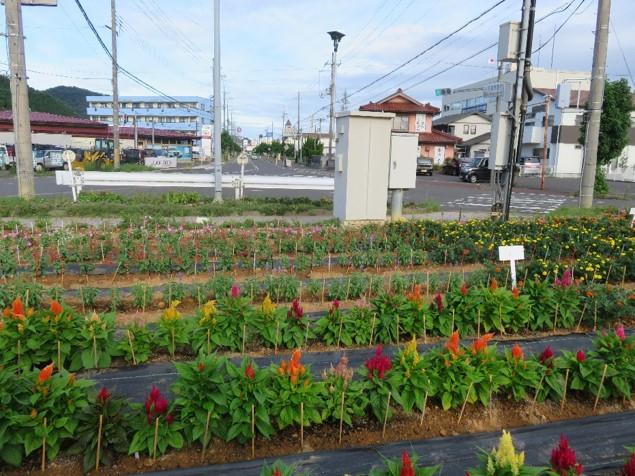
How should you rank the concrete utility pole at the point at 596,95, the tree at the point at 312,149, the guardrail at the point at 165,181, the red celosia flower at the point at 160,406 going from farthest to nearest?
1. the tree at the point at 312,149
2. the guardrail at the point at 165,181
3. the concrete utility pole at the point at 596,95
4. the red celosia flower at the point at 160,406

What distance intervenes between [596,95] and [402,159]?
6546mm

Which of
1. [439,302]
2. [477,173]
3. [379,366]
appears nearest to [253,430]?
[379,366]

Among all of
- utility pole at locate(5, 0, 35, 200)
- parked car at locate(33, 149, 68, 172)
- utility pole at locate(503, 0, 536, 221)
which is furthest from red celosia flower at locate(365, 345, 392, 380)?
parked car at locate(33, 149, 68, 172)

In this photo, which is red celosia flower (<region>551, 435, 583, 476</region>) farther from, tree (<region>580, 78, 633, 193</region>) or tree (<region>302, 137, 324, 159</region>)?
tree (<region>302, 137, 324, 159</region>)

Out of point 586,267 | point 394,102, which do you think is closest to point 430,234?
point 586,267

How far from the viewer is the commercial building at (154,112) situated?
3634 inches

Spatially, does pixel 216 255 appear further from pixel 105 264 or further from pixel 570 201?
pixel 570 201

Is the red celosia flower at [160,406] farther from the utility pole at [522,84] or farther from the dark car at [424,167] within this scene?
the dark car at [424,167]

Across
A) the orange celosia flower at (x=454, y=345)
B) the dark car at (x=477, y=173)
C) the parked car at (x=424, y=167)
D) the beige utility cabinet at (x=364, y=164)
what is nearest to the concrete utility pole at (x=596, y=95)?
the beige utility cabinet at (x=364, y=164)

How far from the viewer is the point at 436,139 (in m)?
51.9

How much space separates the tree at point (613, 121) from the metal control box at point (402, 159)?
16353mm

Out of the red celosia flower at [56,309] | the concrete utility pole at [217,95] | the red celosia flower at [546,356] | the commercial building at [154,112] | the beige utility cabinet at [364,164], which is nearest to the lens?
the red celosia flower at [546,356]

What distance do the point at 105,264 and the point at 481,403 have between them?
5.79 m

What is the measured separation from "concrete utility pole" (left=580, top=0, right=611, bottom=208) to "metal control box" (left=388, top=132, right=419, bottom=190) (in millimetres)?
5892
